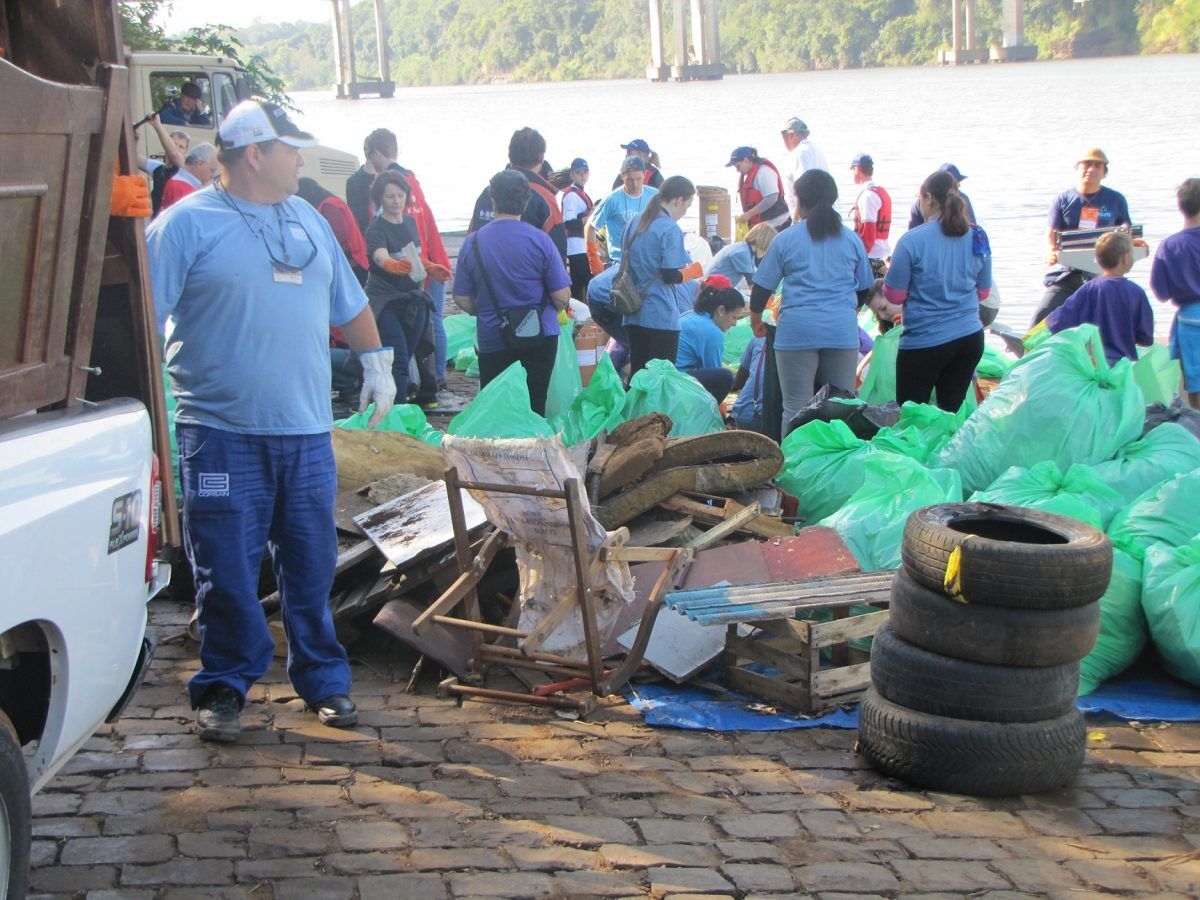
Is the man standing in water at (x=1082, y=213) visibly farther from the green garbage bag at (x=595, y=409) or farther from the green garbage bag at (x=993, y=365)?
the green garbage bag at (x=595, y=409)

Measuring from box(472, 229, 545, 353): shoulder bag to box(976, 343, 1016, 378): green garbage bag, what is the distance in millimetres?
3199

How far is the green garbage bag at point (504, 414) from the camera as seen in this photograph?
7.20m

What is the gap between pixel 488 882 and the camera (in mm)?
3607

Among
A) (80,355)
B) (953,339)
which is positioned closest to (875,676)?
(80,355)

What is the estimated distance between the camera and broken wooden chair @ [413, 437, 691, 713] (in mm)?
4824

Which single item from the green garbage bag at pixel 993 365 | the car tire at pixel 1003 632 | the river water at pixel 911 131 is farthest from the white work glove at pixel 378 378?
the river water at pixel 911 131

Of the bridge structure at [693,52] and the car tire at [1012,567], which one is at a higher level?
the bridge structure at [693,52]

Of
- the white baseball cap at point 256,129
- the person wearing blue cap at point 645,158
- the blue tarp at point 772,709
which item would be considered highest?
the white baseball cap at point 256,129

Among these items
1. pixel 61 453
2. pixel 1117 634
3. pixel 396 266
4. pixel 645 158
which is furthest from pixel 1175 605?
pixel 645 158

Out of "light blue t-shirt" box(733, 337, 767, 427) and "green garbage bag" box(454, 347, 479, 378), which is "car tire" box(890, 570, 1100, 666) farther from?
"green garbage bag" box(454, 347, 479, 378)

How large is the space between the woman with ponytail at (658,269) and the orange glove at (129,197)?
184 inches

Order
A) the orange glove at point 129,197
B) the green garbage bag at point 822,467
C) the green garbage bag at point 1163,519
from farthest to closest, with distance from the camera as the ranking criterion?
the green garbage bag at point 822,467
the green garbage bag at point 1163,519
the orange glove at point 129,197

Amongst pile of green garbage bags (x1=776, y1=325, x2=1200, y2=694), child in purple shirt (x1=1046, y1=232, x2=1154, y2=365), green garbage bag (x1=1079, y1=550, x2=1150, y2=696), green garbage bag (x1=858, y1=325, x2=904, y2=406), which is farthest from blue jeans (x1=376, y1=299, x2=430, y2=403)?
green garbage bag (x1=1079, y1=550, x2=1150, y2=696)

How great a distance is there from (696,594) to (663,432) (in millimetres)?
1511
